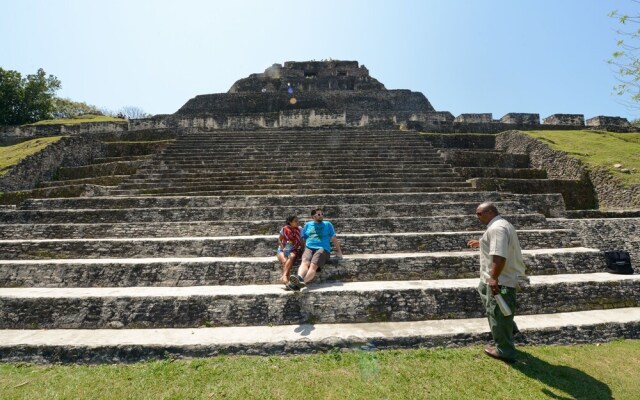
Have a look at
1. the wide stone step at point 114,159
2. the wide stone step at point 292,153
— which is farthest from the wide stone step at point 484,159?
the wide stone step at point 114,159

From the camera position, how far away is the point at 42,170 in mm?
10836

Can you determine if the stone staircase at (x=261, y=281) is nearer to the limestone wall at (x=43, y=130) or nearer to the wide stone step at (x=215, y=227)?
the wide stone step at (x=215, y=227)

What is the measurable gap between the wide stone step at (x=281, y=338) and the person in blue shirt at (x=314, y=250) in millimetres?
595

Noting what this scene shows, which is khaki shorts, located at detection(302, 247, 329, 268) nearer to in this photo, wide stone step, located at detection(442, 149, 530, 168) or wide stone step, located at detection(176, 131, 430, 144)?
wide stone step, located at detection(442, 149, 530, 168)

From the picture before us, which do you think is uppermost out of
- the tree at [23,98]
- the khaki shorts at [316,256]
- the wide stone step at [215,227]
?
the tree at [23,98]

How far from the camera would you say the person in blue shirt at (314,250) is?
4.35 metres

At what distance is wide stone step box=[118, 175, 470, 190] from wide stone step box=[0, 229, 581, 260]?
358cm

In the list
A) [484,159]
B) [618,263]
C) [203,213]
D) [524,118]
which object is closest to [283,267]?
[203,213]

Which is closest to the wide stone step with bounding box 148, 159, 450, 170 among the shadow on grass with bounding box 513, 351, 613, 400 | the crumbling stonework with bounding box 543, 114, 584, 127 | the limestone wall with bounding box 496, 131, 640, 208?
the limestone wall with bounding box 496, 131, 640, 208

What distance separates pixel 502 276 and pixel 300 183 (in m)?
6.70

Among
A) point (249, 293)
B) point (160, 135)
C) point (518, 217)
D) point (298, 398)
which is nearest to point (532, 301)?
point (518, 217)

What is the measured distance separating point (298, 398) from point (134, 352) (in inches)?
74.3

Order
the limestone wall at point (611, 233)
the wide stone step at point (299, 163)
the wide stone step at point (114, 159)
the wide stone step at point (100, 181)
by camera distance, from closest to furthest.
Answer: the limestone wall at point (611, 233), the wide stone step at point (100, 181), the wide stone step at point (299, 163), the wide stone step at point (114, 159)

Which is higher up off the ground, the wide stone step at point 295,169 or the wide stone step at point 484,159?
the wide stone step at point 484,159
